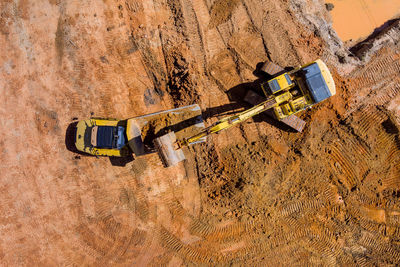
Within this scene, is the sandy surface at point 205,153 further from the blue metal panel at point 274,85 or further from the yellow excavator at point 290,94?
the blue metal panel at point 274,85

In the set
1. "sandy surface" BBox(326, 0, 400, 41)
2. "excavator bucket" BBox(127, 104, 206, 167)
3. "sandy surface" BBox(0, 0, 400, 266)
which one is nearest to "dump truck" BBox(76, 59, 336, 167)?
"excavator bucket" BBox(127, 104, 206, 167)

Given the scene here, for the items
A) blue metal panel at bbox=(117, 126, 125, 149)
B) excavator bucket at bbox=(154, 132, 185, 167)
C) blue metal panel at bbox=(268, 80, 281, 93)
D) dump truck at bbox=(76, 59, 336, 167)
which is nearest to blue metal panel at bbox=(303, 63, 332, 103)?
dump truck at bbox=(76, 59, 336, 167)

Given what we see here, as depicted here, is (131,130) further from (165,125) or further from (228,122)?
(228,122)

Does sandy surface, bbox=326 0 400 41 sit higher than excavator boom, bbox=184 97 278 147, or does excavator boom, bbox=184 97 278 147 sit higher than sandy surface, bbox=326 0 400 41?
sandy surface, bbox=326 0 400 41

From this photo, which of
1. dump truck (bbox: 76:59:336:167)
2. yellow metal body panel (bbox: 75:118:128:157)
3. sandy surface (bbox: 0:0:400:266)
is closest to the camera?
dump truck (bbox: 76:59:336:167)

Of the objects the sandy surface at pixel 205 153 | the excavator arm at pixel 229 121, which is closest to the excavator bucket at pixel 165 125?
the sandy surface at pixel 205 153

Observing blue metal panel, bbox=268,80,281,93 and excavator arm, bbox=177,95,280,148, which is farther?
blue metal panel, bbox=268,80,281,93

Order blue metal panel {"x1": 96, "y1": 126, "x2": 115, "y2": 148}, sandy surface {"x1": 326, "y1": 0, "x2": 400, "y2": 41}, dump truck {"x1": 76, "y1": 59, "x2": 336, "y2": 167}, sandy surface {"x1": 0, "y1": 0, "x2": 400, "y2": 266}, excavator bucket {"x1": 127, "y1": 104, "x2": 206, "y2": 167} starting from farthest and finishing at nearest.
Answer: sandy surface {"x1": 326, "y1": 0, "x2": 400, "y2": 41} → sandy surface {"x1": 0, "y1": 0, "x2": 400, "y2": 266} → excavator bucket {"x1": 127, "y1": 104, "x2": 206, "y2": 167} → blue metal panel {"x1": 96, "y1": 126, "x2": 115, "y2": 148} → dump truck {"x1": 76, "y1": 59, "x2": 336, "y2": 167}

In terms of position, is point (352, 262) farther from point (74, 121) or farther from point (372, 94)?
point (74, 121)

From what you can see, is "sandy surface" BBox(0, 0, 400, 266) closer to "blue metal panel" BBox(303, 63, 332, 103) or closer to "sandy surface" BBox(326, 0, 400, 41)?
"blue metal panel" BBox(303, 63, 332, 103)
